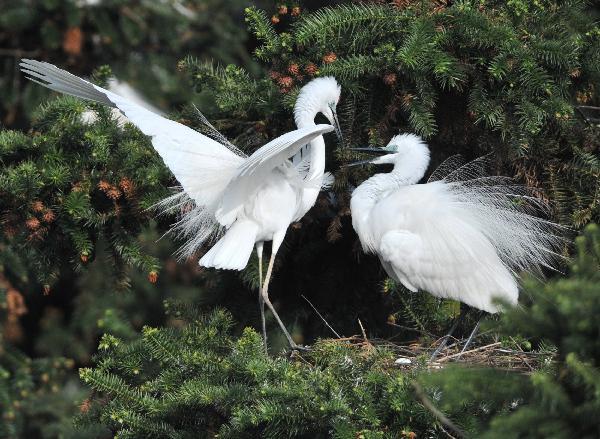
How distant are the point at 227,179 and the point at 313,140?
1.45 feet

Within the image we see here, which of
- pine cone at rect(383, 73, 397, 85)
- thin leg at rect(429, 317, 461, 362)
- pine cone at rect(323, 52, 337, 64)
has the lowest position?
thin leg at rect(429, 317, 461, 362)

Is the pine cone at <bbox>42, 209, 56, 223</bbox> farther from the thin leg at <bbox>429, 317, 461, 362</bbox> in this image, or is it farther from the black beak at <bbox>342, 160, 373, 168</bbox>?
the thin leg at <bbox>429, 317, 461, 362</bbox>

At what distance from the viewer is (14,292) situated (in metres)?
4.04

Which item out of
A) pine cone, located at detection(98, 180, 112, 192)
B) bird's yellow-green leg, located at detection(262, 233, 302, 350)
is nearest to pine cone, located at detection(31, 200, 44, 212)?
pine cone, located at detection(98, 180, 112, 192)

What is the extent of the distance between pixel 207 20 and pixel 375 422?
3.18 m

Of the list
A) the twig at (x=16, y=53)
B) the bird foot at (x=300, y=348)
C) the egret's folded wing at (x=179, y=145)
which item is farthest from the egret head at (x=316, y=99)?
the twig at (x=16, y=53)

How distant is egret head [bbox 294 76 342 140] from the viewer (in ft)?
12.4

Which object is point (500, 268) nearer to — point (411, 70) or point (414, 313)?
point (414, 313)

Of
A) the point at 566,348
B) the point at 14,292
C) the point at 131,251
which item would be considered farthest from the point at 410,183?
the point at 566,348

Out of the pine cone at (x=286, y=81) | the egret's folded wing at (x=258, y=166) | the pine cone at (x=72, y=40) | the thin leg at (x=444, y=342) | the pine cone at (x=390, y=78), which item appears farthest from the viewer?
the pine cone at (x=72, y=40)

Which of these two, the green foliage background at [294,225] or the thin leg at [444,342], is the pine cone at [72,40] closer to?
the green foliage background at [294,225]

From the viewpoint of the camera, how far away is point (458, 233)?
12.4 feet

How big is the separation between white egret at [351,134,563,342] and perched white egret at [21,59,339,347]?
268mm

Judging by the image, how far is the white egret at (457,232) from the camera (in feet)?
12.3
